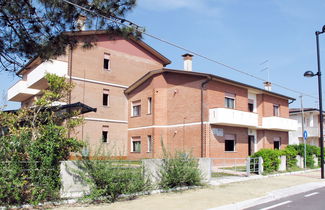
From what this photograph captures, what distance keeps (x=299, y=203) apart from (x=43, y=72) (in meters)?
20.3

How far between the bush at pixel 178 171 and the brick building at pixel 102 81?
1346 centimetres

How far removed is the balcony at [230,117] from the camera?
2280 centimetres

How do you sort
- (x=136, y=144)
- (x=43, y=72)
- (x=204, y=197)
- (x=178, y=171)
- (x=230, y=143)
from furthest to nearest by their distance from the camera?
(x=136, y=144)
(x=230, y=143)
(x=43, y=72)
(x=178, y=171)
(x=204, y=197)

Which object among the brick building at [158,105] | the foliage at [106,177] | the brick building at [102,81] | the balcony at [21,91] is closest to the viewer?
the foliage at [106,177]

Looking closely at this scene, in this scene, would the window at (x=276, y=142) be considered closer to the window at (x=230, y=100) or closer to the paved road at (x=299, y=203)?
the window at (x=230, y=100)

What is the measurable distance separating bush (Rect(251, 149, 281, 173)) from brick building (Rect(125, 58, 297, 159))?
15.0ft

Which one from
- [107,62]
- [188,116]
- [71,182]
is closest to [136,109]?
[107,62]

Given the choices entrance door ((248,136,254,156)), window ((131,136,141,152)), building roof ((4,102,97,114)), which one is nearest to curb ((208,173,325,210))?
building roof ((4,102,97,114))

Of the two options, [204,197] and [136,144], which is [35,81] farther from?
[204,197]

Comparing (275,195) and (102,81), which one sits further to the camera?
(102,81)

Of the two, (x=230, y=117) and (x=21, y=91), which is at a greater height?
(x=21, y=91)

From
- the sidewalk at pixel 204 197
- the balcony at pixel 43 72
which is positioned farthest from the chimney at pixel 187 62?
the sidewalk at pixel 204 197

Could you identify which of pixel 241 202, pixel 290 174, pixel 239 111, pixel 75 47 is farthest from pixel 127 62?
pixel 241 202

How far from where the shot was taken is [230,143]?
25078mm
